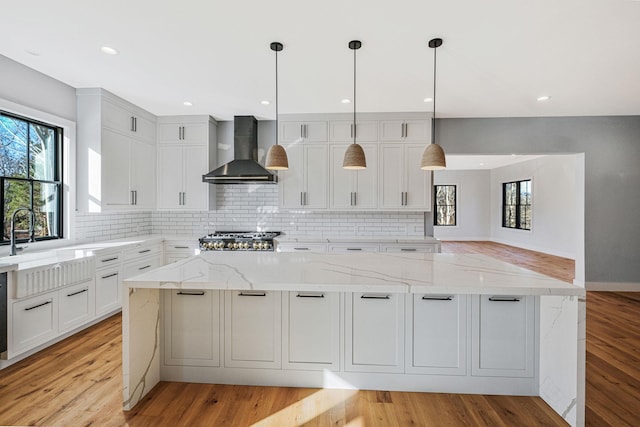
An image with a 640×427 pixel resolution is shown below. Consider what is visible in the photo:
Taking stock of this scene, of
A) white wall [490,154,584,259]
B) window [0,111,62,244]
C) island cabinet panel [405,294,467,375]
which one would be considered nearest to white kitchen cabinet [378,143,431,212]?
island cabinet panel [405,294,467,375]

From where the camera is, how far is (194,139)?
469 cm

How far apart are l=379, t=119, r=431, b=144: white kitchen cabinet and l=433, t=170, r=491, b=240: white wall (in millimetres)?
7297

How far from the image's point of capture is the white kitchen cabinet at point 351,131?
14.8ft

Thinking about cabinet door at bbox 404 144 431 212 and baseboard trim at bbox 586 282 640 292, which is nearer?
cabinet door at bbox 404 144 431 212

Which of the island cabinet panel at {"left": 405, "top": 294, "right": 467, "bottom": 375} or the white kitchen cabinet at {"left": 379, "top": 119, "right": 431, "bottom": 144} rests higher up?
the white kitchen cabinet at {"left": 379, "top": 119, "right": 431, "bottom": 144}

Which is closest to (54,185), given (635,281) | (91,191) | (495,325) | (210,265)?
(91,191)

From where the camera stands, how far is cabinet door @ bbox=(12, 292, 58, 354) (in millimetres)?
2494

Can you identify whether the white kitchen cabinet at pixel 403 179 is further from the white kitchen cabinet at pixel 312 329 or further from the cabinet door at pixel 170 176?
the cabinet door at pixel 170 176

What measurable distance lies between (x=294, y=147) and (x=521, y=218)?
8445 millimetres

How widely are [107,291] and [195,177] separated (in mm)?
1915

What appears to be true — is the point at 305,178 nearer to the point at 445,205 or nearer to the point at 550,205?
the point at 550,205

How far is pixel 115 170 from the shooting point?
390 centimetres

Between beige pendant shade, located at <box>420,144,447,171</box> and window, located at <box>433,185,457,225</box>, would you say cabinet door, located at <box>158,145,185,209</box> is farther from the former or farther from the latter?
window, located at <box>433,185,457,225</box>

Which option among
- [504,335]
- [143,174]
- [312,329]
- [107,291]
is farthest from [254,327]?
[143,174]
